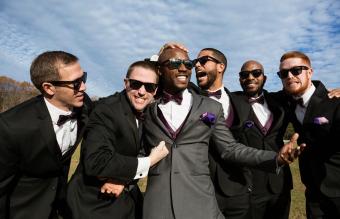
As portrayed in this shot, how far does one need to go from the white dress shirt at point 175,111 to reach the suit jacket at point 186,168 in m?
0.13

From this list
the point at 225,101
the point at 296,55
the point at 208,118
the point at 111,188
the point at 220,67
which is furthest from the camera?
the point at 220,67

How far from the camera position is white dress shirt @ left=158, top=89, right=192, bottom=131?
4172 millimetres

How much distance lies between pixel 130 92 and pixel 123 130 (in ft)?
1.73

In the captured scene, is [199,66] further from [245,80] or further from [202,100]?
[202,100]

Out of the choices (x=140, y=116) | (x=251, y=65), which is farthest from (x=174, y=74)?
(x=251, y=65)

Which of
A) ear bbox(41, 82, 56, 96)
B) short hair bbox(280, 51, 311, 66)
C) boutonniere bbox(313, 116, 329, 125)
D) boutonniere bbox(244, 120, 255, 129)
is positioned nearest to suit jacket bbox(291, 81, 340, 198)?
boutonniere bbox(313, 116, 329, 125)

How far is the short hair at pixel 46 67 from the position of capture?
13.9ft

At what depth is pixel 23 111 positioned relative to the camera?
3.99 m

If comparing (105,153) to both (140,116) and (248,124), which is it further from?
(248,124)

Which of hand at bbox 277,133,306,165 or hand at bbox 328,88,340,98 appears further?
hand at bbox 328,88,340,98

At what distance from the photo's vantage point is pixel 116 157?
3.63m

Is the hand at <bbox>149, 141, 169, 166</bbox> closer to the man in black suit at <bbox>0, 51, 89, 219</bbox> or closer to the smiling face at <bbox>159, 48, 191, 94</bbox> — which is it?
the smiling face at <bbox>159, 48, 191, 94</bbox>

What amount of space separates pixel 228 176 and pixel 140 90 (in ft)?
6.53

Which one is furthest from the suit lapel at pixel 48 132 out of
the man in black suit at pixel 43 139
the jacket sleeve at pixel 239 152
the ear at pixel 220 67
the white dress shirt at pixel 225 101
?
the ear at pixel 220 67
